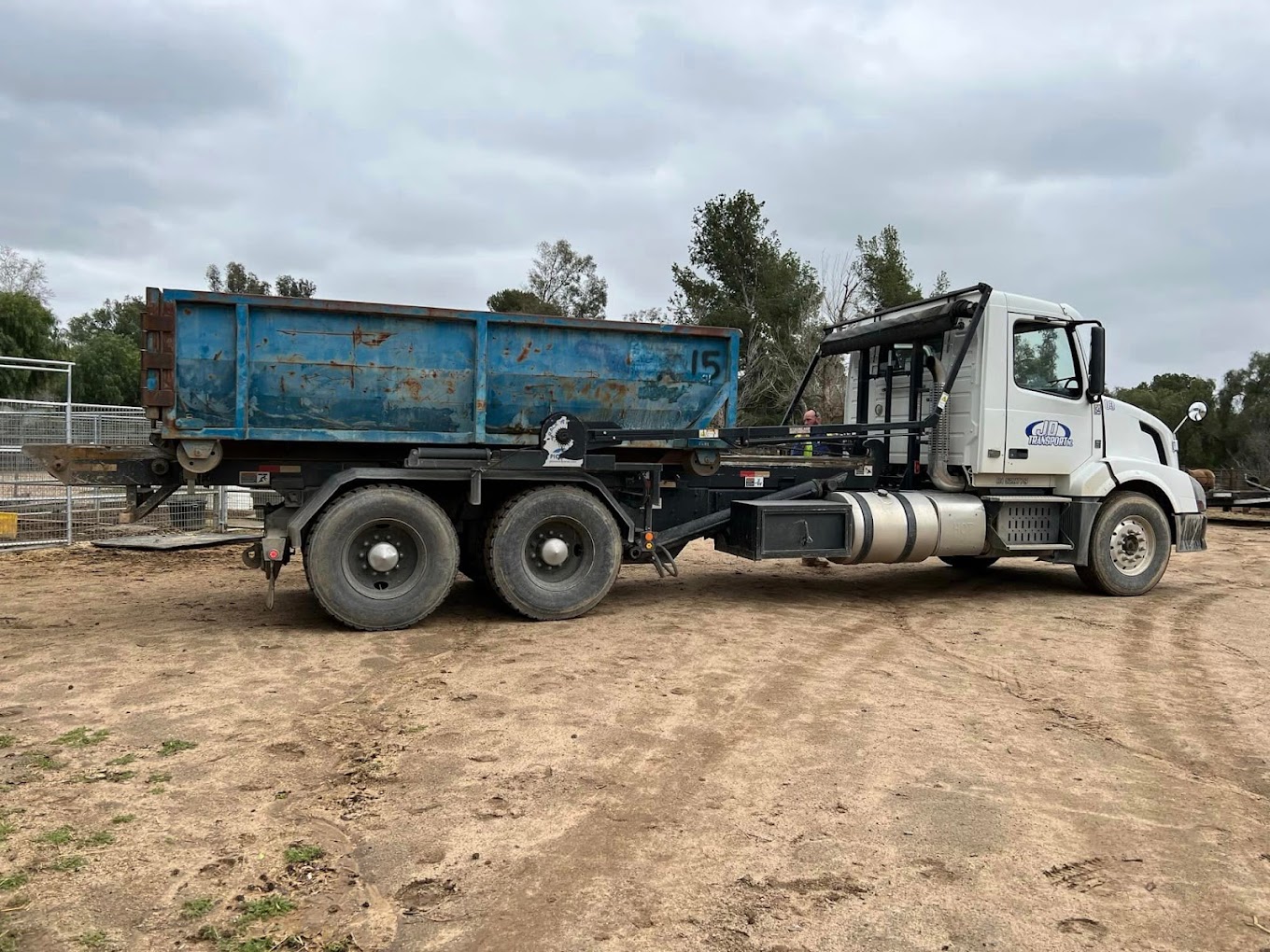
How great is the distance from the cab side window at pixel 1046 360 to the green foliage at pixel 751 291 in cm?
2051

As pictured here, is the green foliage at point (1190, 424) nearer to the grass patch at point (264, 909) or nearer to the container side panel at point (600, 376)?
the container side panel at point (600, 376)

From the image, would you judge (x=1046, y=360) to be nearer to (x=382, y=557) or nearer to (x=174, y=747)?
(x=382, y=557)

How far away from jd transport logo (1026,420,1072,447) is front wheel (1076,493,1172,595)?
91cm

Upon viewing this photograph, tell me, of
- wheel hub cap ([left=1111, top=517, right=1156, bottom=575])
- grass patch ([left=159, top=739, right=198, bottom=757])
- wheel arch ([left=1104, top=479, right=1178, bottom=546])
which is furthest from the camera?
wheel arch ([left=1104, top=479, right=1178, bottom=546])

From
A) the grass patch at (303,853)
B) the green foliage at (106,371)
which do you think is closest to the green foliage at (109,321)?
the green foliage at (106,371)

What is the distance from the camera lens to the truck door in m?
9.66

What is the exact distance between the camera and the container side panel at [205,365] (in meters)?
7.19

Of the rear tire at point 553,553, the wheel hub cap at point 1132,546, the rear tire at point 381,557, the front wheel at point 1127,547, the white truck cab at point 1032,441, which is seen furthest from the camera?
the wheel hub cap at point 1132,546

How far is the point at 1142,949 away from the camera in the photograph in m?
3.05

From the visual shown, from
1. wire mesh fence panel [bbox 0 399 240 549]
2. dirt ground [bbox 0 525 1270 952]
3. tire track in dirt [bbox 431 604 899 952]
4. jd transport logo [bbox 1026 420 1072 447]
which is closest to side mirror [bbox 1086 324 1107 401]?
jd transport logo [bbox 1026 420 1072 447]

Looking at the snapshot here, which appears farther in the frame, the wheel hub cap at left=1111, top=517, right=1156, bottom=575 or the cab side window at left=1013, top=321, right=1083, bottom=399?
the wheel hub cap at left=1111, top=517, right=1156, bottom=575

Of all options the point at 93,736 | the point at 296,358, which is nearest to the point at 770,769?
the point at 93,736

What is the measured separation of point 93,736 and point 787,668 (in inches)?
167

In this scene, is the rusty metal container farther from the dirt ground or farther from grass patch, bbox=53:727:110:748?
grass patch, bbox=53:727:110:748
